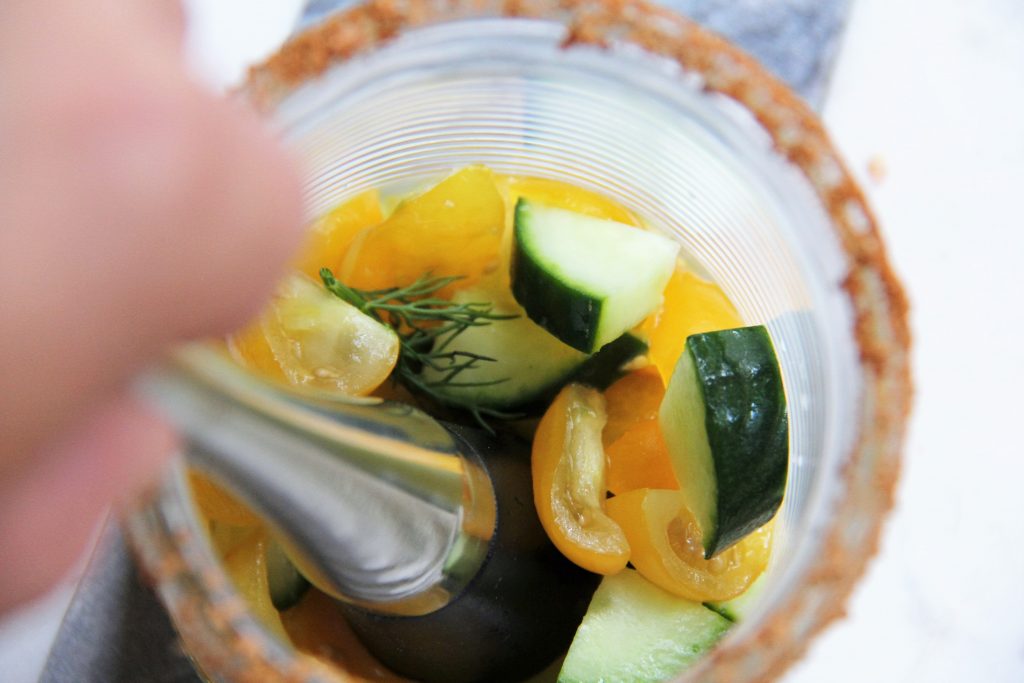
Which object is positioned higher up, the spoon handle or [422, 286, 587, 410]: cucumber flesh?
[422, 286, 587, 410]: cucumber flesh

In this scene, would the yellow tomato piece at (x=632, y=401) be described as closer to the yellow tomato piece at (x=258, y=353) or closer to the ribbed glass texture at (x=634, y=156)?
the ribbed glass texture at (x=634, y=156)

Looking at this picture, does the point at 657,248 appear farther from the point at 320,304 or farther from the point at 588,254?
the point at 320,304

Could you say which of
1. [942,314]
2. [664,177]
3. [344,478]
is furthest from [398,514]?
[942,314]

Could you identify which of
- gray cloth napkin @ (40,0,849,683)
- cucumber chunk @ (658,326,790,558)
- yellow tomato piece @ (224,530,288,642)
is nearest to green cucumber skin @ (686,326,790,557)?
cucumber chunk @ (658,326,790,558)

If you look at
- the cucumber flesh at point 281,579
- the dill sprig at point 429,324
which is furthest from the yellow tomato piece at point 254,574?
the dill sprig at point 429,324

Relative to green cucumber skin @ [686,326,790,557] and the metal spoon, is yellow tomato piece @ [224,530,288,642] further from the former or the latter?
green cucumber skin @ [686,326,790,557]

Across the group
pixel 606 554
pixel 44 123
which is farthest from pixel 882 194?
pixel 44 123

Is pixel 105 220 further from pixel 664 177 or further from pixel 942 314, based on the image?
pixel 942 314
